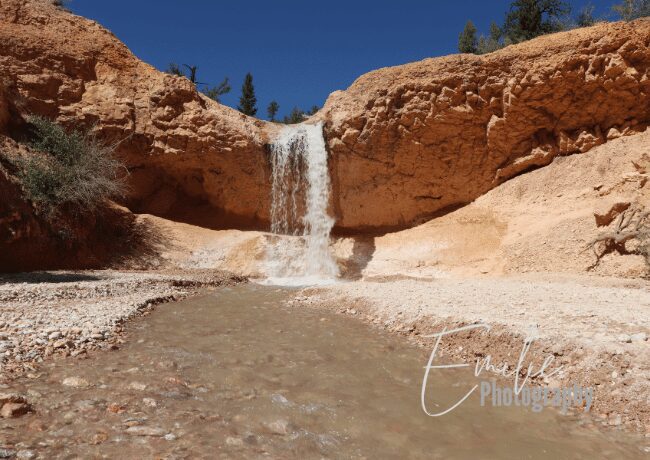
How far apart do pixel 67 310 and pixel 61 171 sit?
8677 mm

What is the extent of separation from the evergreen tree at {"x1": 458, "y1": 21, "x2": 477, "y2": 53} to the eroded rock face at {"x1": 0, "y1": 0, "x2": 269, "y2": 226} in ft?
72.5

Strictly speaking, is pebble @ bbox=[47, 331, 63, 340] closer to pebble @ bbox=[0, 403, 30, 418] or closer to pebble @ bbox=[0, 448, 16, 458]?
pebble @ bbox=[0, 403, 30, 418]

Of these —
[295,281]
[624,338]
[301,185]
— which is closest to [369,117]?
[301,185]

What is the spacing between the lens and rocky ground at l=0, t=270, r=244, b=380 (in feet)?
15.6

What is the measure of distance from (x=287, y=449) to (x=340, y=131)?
17677mm

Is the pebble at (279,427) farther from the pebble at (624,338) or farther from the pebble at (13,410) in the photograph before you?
the pebble at (624,338)

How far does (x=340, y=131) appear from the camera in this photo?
19.6 m

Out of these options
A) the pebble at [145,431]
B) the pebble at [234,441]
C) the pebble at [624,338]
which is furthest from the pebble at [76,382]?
the pebble at [624,338]

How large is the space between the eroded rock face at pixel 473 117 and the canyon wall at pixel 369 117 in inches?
1.9

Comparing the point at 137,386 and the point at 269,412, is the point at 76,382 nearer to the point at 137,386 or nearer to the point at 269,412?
the point at 137,386

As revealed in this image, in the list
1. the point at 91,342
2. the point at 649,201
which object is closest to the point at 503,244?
the point at 649,201

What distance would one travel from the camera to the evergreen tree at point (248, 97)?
40.5 m

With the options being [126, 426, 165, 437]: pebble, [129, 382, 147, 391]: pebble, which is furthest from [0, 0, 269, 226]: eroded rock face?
[126, 426, 165, 437]: pebble

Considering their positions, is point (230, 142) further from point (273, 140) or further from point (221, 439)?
point (221, 439)
